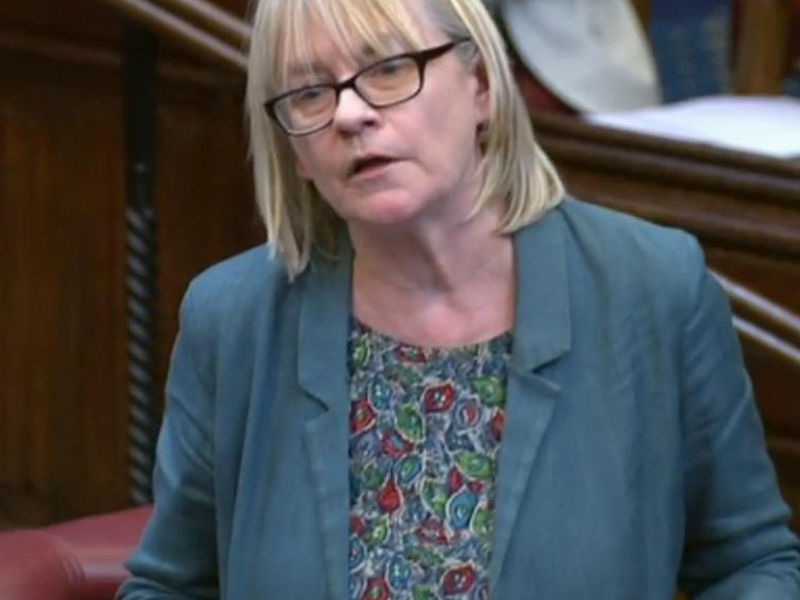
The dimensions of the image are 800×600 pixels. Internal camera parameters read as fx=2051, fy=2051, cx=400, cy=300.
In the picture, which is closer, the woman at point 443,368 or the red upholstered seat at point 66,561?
the woman at point 443,368

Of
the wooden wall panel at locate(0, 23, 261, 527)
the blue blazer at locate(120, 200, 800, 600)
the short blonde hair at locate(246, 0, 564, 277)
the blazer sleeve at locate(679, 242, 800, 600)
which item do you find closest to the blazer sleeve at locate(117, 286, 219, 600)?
the blue blazer at locate(120, 200, 800, 600)

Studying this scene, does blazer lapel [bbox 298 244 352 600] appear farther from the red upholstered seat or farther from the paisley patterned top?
the red upholstered seat

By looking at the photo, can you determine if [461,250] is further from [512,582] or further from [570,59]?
[570,59]

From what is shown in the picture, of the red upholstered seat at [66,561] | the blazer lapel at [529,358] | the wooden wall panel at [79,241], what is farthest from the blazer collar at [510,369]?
the wooden wall panel at [79,241]

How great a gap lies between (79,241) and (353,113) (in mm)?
1777

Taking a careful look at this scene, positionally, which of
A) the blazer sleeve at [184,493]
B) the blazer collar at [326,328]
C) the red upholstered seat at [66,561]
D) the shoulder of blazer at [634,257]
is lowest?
the red upholstered seat at [66,561]

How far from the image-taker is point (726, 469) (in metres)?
1.58

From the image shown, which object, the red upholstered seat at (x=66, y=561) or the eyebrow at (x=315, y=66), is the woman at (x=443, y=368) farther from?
the red upholstered seat at (x=66, y=561)

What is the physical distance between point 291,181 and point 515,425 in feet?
0.89

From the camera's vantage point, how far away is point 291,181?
164cm

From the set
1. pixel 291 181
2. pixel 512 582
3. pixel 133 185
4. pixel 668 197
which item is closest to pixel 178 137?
pixel 133 185

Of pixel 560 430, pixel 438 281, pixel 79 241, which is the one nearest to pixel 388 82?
pixel 438 281

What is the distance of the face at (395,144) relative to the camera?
4.95ft

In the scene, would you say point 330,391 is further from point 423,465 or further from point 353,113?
point 353,113
